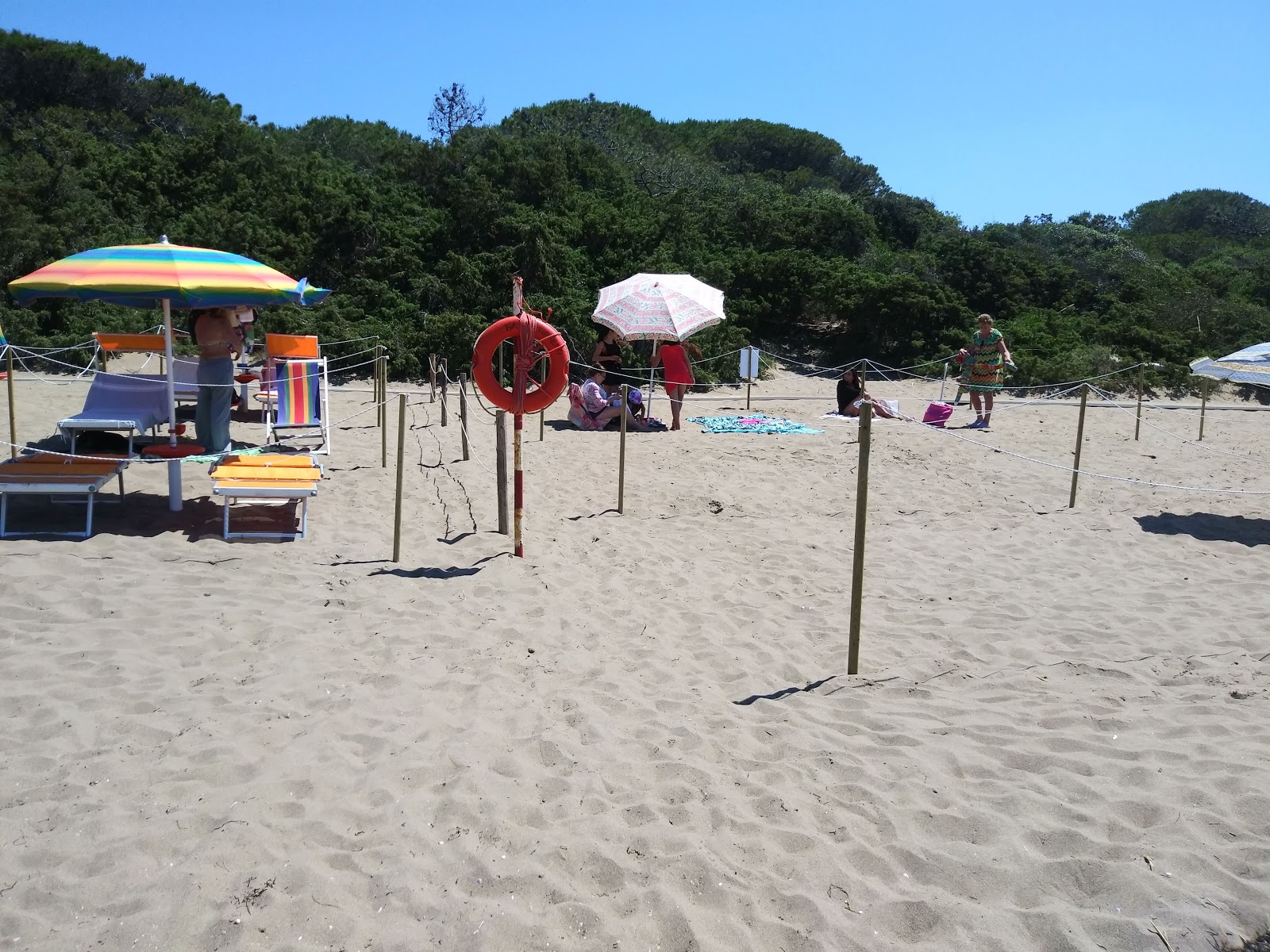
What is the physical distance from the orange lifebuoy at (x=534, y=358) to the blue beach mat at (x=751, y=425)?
17.9ft

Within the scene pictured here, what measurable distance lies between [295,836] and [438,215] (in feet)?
62.6

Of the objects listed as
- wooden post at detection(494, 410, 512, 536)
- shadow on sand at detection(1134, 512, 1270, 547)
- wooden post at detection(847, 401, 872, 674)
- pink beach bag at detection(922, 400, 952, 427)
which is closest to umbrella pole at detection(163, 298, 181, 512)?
wooden post at detection(494, 410, 512, 536)

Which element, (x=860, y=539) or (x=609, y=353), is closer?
(x=860, y=539)

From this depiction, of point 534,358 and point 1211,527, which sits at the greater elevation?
point 534,358

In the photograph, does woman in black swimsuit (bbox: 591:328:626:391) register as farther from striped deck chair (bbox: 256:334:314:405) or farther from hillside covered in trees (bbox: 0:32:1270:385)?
hillside covered in trees (bbox: 0:32:1270:385)

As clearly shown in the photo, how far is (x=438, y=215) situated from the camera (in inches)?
818

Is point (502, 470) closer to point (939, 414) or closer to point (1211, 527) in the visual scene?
point (1211, 527)

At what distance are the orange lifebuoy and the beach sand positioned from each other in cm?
102

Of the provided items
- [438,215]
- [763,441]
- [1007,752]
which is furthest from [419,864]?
[438,215]

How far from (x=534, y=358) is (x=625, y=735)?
122 inches

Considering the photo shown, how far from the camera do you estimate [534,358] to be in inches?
252

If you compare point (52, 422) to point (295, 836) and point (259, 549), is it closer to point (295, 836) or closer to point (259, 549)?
point (259, 549)

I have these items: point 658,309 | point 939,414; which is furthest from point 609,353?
point 939,414

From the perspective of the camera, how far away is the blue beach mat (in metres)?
11.7
